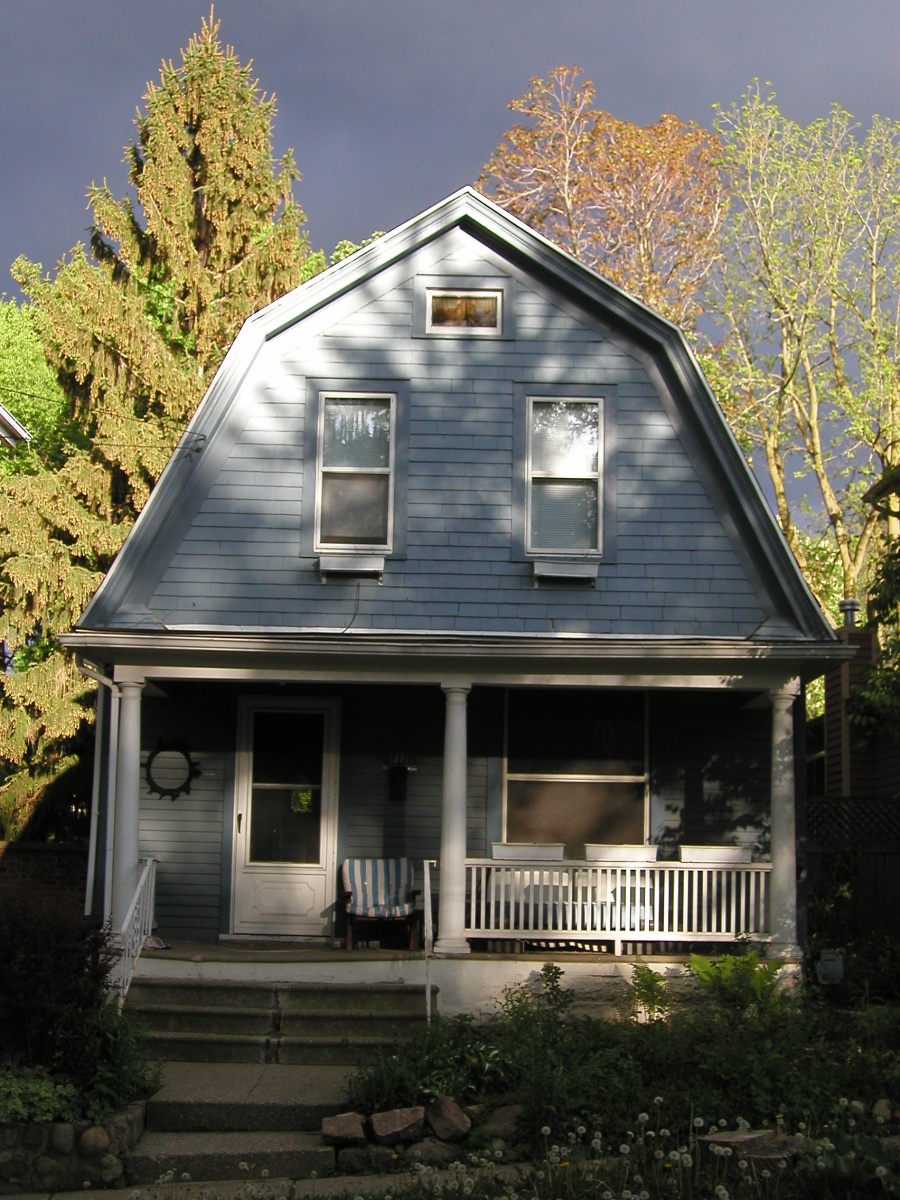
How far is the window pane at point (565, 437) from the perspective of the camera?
1177 cm

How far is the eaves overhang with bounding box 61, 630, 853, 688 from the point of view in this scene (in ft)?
34.7

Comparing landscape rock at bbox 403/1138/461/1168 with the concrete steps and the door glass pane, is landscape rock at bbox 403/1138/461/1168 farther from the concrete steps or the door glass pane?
the door glass pane

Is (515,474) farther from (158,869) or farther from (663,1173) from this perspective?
(663,1173)

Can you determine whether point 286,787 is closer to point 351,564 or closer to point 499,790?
point 499,790

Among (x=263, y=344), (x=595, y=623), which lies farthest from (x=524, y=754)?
(x=263, y=344)

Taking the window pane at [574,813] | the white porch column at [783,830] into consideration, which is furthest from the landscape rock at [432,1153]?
the window pane at [574,813]

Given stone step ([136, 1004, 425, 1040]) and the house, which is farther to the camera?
the house

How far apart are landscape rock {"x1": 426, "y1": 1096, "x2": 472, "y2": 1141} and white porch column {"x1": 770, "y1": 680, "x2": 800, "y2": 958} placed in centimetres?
378

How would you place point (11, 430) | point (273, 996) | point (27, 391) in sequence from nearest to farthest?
point (273, 996), point (11, 430), point (27, 391)

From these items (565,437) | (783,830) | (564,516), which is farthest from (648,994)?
(565,437)

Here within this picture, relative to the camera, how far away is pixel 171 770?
1203 centimetres

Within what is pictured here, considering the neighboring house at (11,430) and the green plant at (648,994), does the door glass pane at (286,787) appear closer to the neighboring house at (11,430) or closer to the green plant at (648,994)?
the green plant at (648,994)

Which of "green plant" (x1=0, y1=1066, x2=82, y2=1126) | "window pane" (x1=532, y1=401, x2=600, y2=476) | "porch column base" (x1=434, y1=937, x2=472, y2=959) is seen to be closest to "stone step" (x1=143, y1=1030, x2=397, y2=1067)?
"porch column base" (x1=434, y1=937, x2=472, y2=959)

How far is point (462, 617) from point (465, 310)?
2.85 metres
